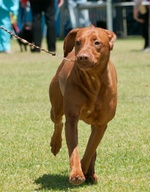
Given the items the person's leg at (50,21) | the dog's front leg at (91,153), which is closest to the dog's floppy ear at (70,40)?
the dog's front leg at (91,153)

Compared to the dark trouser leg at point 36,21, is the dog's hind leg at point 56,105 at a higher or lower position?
higher

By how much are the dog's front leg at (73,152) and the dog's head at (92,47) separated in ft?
1.56

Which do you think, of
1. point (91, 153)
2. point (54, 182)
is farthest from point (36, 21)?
point (91, 153)

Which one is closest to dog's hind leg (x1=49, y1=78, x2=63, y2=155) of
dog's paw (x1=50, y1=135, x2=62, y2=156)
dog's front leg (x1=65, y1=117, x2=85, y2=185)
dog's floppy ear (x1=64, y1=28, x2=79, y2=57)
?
dog's paw (x1=50, y1=135, x2=62, y2=156)

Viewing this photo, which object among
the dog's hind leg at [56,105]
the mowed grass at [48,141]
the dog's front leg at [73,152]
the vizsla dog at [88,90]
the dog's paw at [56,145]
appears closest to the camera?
the dog's front leg at [73,152]

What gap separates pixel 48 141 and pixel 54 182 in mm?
1747

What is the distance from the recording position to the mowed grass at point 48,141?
5.73 metres

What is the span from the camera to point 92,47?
527cm

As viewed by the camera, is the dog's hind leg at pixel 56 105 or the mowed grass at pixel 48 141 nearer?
the mowed grass at pixel 48 141

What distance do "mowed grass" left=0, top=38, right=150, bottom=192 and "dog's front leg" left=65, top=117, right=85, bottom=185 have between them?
0.98ft

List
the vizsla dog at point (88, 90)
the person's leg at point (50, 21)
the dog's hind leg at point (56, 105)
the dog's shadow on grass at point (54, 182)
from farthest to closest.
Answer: the person's leg at point (50, 21), the dog's hind leg at point (56, 105), the dog's shadow on grass at point (54, 182), the vizsla dog at point (88, 90)

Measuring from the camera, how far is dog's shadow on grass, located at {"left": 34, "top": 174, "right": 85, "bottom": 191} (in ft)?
18.3

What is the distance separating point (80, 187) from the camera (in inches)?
221

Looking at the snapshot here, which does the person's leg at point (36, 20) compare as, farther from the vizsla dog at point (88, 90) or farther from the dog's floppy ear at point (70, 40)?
the vizsla dog at point (88, 90)
